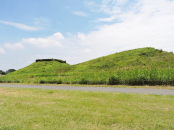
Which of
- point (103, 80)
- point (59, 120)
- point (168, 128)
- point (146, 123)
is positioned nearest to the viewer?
point (168, 128)

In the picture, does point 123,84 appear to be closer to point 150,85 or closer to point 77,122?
point 150,85

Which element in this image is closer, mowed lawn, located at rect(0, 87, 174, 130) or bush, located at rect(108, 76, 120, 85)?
mowed lawn, located at rect(0, 87, 174, 130)

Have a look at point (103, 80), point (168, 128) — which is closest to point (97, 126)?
point (168, 128)

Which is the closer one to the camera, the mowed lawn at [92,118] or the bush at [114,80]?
the mowed lawn at [92,118]

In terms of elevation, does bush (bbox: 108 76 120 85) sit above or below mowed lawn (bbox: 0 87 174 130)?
above

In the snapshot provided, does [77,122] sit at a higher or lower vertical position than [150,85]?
lower

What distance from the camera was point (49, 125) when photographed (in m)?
4.90

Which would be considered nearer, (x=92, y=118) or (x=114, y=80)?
(x=92, y=118)

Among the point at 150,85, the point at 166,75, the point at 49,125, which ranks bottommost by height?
the point at 49,125

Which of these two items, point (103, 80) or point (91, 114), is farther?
point (103, 80)

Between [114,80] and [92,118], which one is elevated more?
[114,80]

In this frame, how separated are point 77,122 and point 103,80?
1183 centimetres

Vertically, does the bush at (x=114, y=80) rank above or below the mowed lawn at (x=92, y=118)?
above

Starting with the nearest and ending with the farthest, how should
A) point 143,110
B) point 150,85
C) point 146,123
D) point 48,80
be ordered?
1. point 146,123
2. point 143,110
3. point 150,85
4. point 48,80
